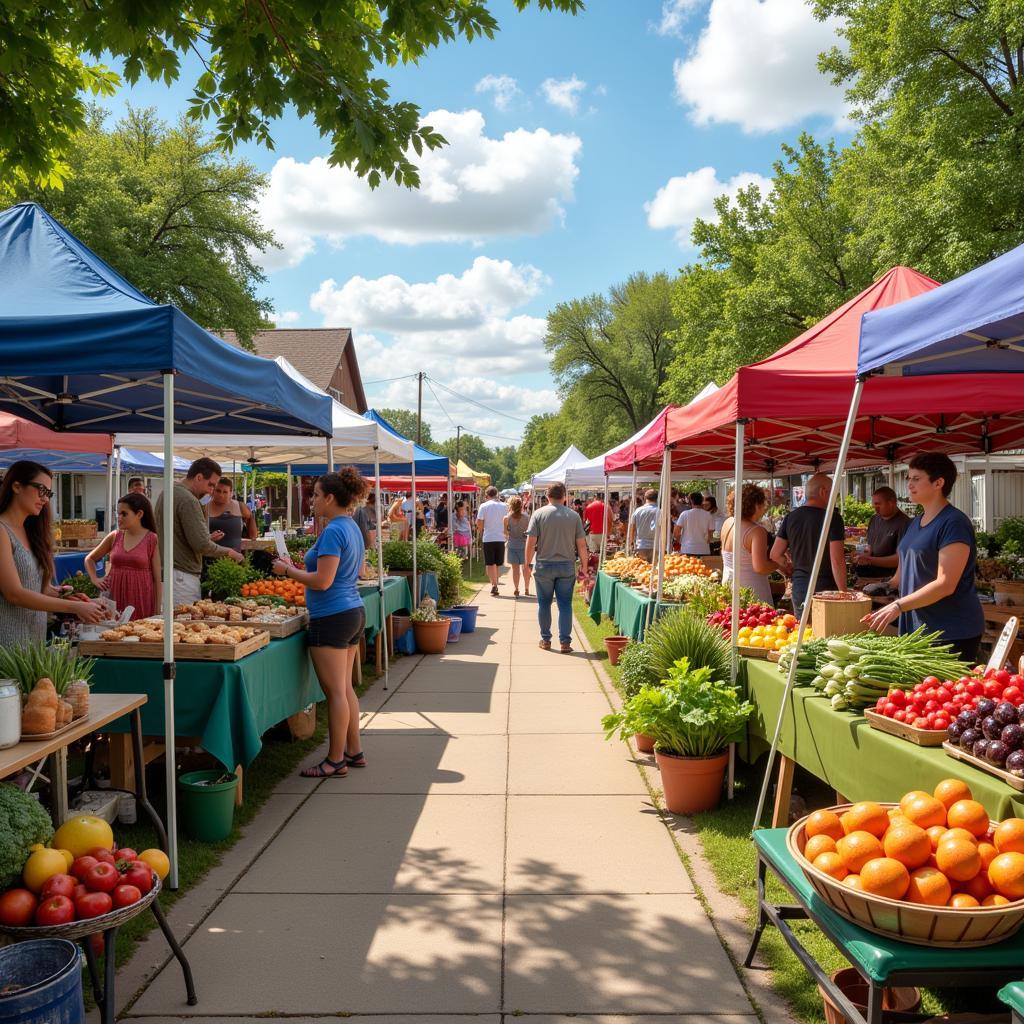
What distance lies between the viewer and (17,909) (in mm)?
2783

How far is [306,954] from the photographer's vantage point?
3.65 m

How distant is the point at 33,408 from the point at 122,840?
139 inches

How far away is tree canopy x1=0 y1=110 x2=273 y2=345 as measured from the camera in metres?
24.2

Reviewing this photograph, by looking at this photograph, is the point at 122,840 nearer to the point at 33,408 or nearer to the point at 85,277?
the point at 85,277

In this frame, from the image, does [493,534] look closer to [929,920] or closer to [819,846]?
[819,846]

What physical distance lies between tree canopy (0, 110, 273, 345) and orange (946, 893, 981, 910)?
2631 cm

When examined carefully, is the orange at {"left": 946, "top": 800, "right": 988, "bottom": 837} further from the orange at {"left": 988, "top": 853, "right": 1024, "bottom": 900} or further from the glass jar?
the glass jar

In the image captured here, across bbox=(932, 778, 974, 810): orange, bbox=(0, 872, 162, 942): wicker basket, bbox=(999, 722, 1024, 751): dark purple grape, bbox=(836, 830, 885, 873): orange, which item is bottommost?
bbox=(0, 872, 162, 942): wicker basket

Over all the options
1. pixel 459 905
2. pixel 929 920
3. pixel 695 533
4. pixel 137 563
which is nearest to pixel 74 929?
pixel 459 905

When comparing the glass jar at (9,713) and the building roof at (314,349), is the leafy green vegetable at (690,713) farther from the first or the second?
the building roof at (314,349)

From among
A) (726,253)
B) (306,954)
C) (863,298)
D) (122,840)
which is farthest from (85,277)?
(726,253)

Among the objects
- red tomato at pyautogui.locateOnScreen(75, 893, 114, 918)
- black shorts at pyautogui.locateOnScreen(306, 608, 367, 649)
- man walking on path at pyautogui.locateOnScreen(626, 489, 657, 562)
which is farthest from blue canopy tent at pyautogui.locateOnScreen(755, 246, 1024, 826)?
man walking on path at pyautogui.locateOnScreen(626, 489, 657, 562)

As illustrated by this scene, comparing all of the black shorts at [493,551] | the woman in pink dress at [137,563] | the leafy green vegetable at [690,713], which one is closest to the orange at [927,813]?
the leafy green vegetable at [690,713]

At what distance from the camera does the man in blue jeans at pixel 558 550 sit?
1085cm
